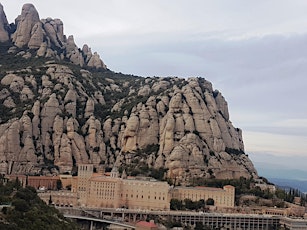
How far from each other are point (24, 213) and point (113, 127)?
78858 mm

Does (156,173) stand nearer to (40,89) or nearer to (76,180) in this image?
(76,180)

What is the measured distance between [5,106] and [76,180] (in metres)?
31.8

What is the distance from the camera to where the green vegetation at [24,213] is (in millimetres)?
71188

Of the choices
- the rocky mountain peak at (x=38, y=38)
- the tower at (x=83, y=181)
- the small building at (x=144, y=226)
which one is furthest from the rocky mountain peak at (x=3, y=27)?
the small building at (x=144, y=226)

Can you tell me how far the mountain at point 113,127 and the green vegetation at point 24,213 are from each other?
49031 mm

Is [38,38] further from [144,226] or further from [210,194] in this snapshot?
[144,226]

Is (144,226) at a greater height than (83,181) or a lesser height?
lesser

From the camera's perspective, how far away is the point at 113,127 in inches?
6078

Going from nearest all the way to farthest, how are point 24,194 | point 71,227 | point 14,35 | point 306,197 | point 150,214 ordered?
point 71,227 → point 24,194 → point 150,214 → point 306,197 → point 14,35

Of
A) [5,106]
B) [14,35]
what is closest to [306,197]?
[5,106]

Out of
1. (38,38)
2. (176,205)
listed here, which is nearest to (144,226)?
(176,205)

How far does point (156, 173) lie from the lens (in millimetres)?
137875

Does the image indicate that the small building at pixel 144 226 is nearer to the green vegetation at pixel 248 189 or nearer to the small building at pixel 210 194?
the small building at pixel 210 194

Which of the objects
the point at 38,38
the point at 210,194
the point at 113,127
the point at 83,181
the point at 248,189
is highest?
the point at 38,38
